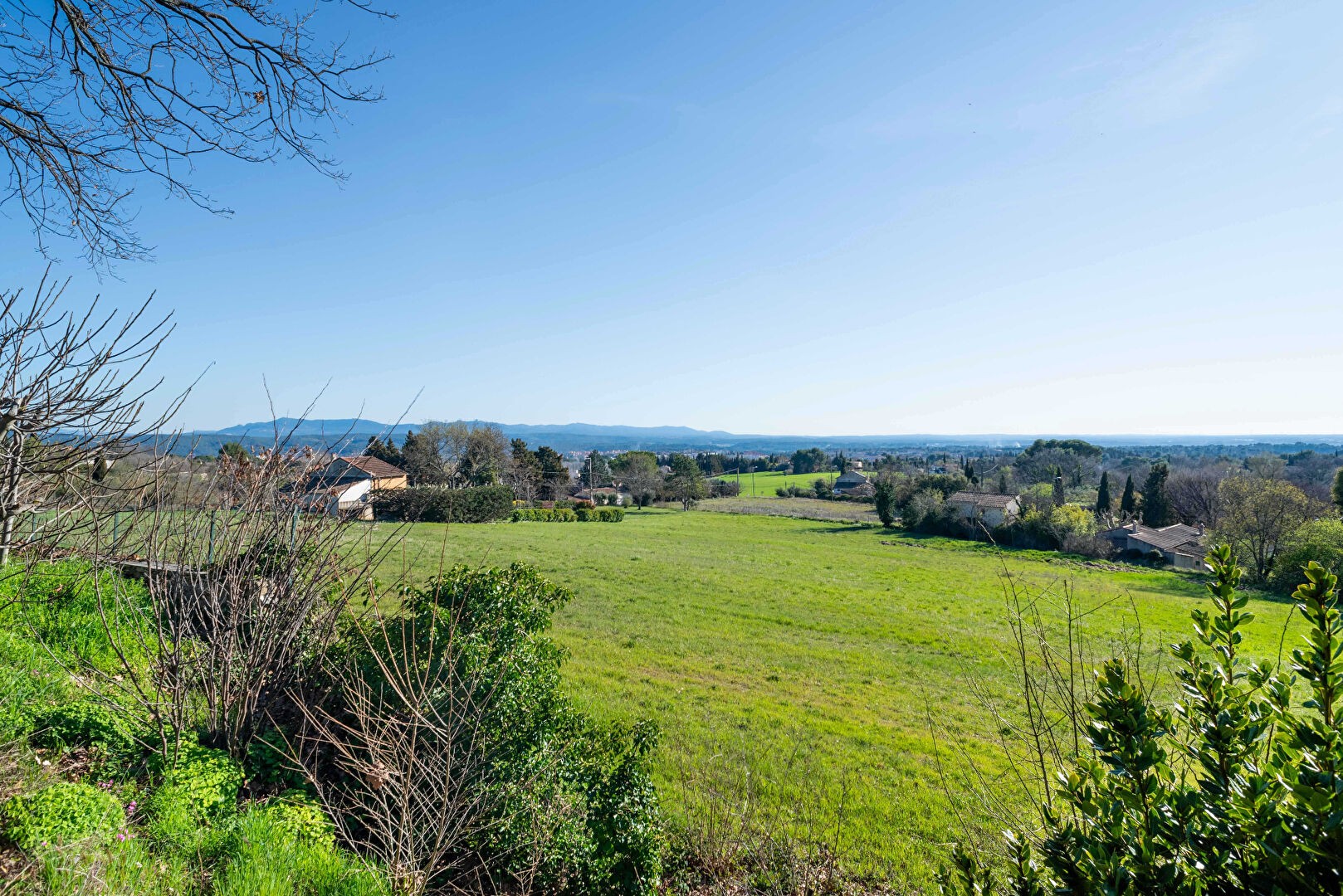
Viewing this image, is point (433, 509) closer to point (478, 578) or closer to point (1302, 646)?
point (478, 578)

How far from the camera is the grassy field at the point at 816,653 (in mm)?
6777

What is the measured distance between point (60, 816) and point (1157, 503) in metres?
57.0

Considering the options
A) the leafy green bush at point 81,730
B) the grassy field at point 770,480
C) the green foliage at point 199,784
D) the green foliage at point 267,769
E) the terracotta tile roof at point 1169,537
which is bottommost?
the grassy field at point 770,480

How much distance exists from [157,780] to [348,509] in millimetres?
2096

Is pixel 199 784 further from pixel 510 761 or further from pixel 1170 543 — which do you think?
pixel 1170 543

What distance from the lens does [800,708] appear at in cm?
1011

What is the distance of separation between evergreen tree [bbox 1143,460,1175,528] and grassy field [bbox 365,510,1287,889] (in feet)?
62.4

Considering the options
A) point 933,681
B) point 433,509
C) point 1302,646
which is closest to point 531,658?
point 1302,646

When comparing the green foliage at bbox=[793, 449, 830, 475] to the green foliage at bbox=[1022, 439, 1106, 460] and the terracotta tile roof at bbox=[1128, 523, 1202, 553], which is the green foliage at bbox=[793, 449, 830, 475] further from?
the terracotta tile roof at bbox=[1128, 523, 1202, 553]

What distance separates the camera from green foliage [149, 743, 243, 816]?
3576 millimetres

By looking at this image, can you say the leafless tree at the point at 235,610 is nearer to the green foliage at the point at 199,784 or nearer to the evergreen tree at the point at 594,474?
the green foliage at the point at 199,784

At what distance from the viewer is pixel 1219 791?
154 centimetres

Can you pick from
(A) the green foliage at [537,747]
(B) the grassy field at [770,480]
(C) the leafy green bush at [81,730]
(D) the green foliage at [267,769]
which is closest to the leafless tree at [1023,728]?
(A) the green foliage at [537,747]

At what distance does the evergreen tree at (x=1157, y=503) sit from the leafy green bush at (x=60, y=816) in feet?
186
